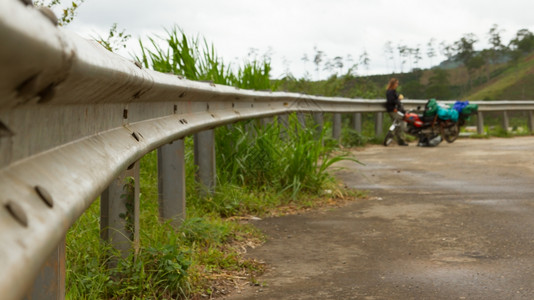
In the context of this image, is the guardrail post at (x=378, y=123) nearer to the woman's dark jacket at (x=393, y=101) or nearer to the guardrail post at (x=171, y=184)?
the woman's dark jacket at (x=393, y=101)

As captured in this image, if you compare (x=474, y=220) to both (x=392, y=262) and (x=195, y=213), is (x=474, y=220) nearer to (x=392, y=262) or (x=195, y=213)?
(x=392, y=262)

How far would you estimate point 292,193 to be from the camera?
6887 mm

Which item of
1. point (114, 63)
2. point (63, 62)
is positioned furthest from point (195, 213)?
point (63, 62)

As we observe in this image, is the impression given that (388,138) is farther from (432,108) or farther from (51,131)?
(51,131)

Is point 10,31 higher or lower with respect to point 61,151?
higher

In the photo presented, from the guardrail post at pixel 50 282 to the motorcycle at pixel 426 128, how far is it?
14.5 meters

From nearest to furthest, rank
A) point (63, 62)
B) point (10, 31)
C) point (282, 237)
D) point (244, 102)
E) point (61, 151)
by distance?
point (10, 31) < point (63, 62) < point (61, 151) < point (282, 237) < point (244, 102)

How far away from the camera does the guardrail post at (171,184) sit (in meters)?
4.59

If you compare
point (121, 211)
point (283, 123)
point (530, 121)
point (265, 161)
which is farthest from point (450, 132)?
point (121, 211)

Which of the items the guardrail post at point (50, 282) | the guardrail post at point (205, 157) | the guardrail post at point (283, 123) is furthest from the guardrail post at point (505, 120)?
the guardrail post at point (50, 282)

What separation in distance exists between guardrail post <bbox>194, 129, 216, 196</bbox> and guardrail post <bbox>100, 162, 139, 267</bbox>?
8.13ft

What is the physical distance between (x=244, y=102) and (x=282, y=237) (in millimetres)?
1985

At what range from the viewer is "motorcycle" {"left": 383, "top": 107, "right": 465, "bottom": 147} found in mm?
16203

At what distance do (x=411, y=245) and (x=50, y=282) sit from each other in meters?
3.21
